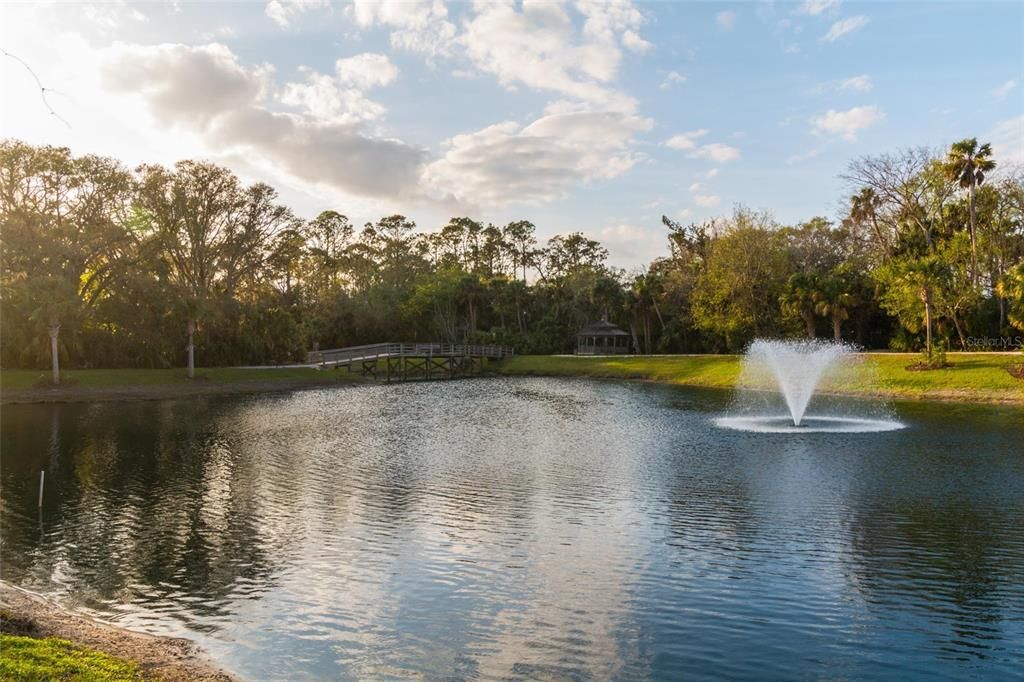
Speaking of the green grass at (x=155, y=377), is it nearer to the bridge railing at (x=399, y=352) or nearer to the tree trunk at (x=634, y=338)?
the bridge railing at (x=399, y=352)

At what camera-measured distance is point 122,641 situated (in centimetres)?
1052

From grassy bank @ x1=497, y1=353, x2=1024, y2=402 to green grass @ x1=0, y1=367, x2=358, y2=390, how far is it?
26.8m

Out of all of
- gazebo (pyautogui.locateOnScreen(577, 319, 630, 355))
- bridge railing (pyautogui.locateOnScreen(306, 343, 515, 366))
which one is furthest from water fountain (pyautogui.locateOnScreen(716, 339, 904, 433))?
bridge railing (pyautogui.locateOnScreen(306, 343, 515, 366))

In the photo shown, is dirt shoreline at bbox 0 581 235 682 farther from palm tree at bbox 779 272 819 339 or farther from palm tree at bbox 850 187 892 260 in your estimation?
Result: palm tree at bbox 850 187 892 260

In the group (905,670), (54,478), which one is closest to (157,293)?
(54,478)

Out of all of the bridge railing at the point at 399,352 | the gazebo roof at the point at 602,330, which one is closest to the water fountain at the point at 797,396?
the gazebo roof at the point at 602,330

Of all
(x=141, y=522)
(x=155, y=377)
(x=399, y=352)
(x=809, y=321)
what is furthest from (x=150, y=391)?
(x=809, y=321)

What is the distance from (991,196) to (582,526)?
72.9 m

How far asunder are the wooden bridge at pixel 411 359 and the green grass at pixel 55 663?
210ft

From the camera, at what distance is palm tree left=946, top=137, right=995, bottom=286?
6297 centimetres

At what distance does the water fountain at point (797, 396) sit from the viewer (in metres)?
35.5

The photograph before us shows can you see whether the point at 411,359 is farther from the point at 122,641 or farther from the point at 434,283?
the point at 122,641

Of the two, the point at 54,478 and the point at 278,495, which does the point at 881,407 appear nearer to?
the point at 278,495

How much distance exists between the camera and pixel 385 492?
21.6 meters
